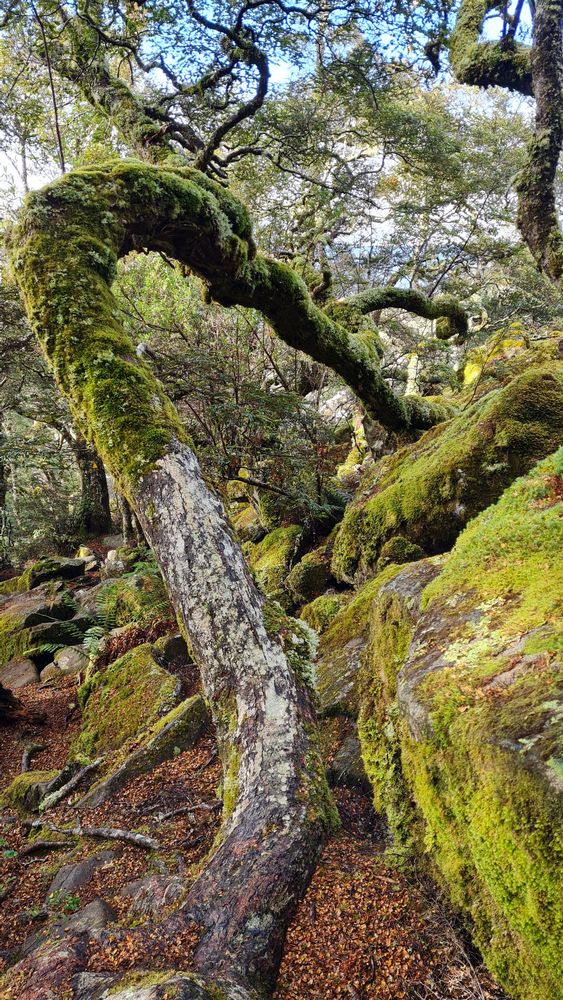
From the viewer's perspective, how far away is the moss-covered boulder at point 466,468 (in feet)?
15.2

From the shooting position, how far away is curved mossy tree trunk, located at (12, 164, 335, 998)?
2.42 m

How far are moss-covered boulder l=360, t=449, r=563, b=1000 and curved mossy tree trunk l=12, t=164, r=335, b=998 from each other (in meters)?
0.68

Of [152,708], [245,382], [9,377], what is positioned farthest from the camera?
[9,377]

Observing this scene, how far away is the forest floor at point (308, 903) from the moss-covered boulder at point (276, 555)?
3697mm

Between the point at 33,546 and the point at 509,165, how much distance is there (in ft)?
62.6

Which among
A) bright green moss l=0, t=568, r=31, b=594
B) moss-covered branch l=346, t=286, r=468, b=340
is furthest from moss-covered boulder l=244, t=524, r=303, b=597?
bright green moss l=0, t=568, r=31, b=594

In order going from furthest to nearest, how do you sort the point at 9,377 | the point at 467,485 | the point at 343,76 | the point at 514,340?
the point at 9,377
the point at 514,340
the point at 343,76
the point at 467,485

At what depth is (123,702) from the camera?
18.7ft

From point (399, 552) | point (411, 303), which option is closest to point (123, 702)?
point (399, 552)

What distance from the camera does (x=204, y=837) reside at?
11.3ft

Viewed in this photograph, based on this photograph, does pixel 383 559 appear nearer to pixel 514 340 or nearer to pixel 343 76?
pixel 514 340

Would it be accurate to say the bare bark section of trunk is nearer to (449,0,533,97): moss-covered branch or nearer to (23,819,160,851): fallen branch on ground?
(23,819,160,851): fallen branch on ground

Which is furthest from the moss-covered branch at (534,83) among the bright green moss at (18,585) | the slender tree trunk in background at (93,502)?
the bright green moss at (18,585)

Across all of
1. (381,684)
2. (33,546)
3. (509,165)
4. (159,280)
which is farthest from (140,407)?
(509,165)
